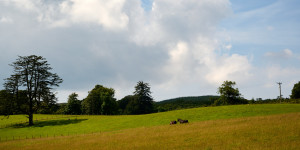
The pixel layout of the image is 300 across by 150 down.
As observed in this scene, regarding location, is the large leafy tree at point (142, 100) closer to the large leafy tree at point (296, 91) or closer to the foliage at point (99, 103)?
the foliage at point (99, 103)

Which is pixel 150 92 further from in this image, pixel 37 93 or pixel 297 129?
pixel 297 129

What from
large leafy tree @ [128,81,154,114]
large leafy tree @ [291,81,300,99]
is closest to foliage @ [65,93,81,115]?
large leafy tree @ [128,81,154,114]

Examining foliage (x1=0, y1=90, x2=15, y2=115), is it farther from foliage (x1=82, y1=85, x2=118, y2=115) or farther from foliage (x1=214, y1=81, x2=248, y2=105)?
foliage (x1=214, y1=81, x2=248, y2=105)

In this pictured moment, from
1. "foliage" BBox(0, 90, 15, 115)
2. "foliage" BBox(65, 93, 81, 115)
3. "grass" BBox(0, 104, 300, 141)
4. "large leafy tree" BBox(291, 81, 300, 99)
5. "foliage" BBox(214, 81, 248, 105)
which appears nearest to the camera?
"grass" BBox(0, 104, 300, 141)

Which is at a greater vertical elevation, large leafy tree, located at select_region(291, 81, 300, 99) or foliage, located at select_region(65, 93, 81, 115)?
large leafy tree, located at select_region(291, 81, 300, 99)

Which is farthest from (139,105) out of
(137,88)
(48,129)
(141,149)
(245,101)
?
(141,149)

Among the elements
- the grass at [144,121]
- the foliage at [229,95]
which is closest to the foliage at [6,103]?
the grass at [144,121]

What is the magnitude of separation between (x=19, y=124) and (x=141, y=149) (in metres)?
56.7

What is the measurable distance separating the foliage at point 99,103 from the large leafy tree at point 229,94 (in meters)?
46.9

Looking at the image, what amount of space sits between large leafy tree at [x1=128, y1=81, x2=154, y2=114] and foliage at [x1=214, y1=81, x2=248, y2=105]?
3083 cm

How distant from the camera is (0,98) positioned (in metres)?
60.4

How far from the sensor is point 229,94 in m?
90.8

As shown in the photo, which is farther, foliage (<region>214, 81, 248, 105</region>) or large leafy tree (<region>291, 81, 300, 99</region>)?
large leafy tree (<region>291, 81, 300, 99</region>)

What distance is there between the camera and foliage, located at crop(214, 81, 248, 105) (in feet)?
293
